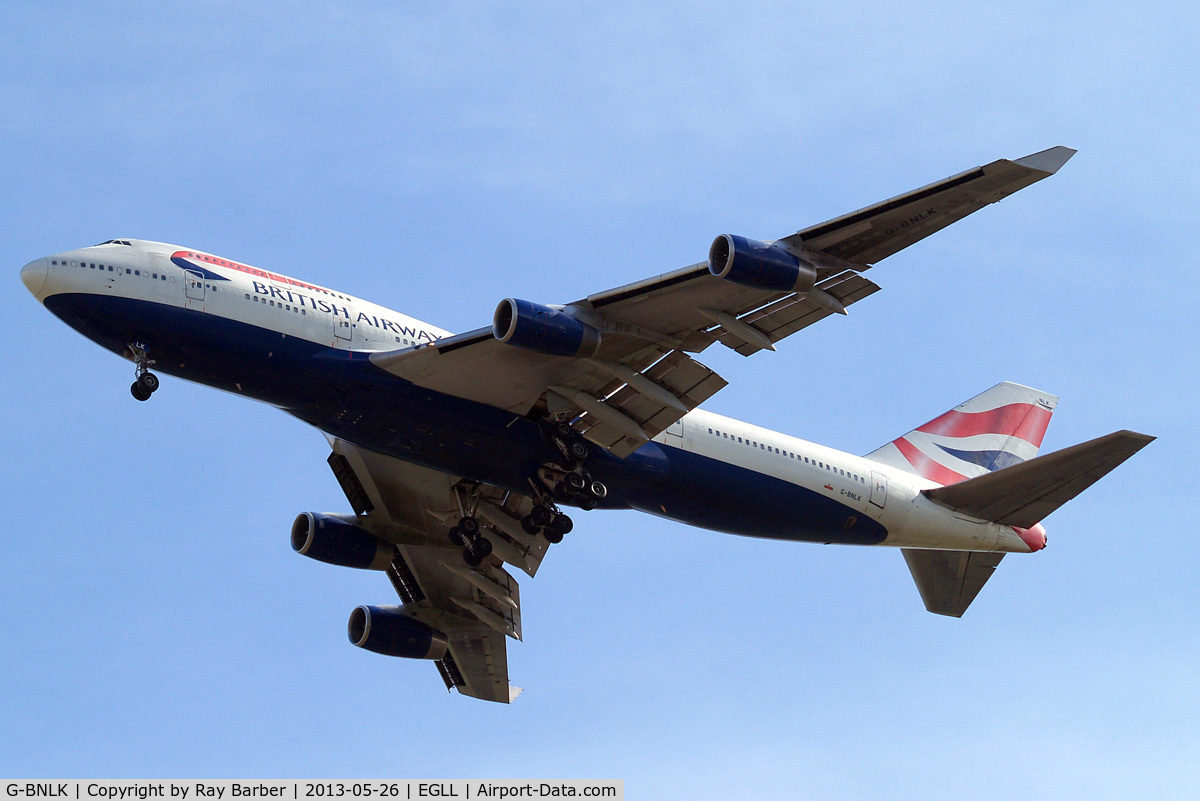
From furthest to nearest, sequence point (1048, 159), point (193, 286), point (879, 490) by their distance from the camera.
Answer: point (879, 490) → point (193, 286) → point (1048, 159)

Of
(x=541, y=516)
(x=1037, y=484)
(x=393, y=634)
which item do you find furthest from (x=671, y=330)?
(x=393, y=634)

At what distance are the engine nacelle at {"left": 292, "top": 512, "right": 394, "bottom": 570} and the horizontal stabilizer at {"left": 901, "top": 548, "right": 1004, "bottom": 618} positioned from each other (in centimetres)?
1523

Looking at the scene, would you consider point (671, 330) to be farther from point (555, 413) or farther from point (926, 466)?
point (926, 466)

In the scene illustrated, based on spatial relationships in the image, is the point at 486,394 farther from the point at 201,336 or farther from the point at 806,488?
the point at 806,488

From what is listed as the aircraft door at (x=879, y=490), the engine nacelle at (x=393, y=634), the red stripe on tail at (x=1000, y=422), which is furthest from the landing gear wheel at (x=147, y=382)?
the red stripe on tail at (x=1000, y=422)

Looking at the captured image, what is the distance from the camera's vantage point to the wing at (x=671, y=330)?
1054 inches

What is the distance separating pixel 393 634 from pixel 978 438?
18.8 metres

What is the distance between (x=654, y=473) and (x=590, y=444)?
6.02ft

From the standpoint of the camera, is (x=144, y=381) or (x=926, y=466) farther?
(x=926, y=466)

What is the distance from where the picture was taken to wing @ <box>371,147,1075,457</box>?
1054 inches

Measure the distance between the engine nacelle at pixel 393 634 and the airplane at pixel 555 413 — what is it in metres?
0.06

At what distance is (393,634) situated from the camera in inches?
1575

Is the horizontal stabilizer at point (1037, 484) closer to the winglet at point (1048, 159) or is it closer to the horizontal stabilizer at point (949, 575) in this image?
the horizontal stabilizer at point (949, 575)
